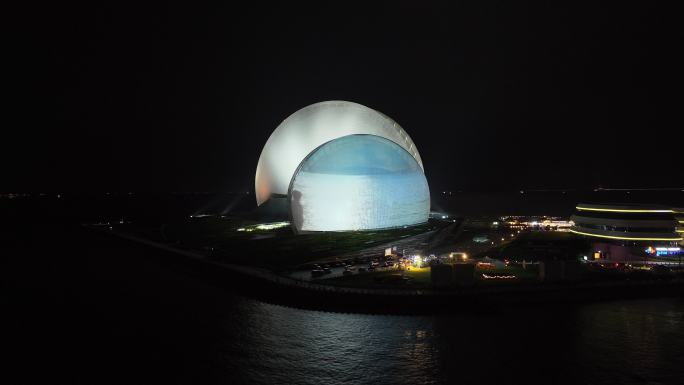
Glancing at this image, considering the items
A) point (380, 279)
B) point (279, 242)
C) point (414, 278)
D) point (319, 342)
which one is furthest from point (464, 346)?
point (279, 242)

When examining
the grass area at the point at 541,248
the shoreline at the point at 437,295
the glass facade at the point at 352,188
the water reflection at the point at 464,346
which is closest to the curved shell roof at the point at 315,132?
the glass facade at the point at 352,188

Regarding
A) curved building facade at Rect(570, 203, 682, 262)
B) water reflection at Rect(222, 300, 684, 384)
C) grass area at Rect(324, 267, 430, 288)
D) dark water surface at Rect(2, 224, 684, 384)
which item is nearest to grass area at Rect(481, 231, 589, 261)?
curved building facade at Rect(570, 203, 682, 262)

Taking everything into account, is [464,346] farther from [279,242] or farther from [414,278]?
[279,242]

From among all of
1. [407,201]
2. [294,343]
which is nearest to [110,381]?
[294,343]

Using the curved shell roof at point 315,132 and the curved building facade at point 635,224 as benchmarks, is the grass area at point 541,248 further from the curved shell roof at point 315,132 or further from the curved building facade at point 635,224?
the curved shell roof at point 315,132

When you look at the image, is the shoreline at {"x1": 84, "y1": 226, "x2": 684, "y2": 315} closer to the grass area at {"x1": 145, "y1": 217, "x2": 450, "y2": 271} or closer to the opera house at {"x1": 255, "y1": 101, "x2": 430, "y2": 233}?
the grass area at {"x1": 145, "y1": 217, "x2": 450, "y2": 271}
